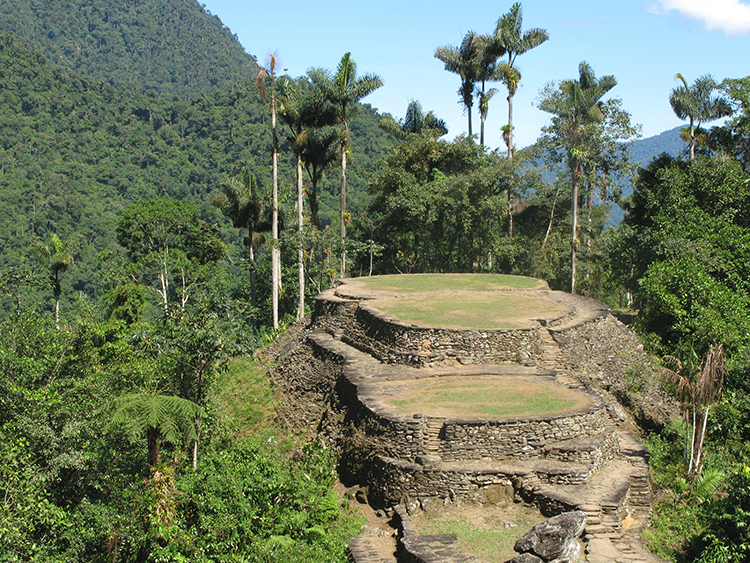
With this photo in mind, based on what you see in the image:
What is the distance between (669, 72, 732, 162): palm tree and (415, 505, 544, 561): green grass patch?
24.2 meters

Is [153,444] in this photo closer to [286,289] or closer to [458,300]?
[458,300]

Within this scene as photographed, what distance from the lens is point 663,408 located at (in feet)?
57.7

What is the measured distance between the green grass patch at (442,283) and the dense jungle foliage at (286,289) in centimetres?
439

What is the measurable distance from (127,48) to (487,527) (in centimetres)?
20393

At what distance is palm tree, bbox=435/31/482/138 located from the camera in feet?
122

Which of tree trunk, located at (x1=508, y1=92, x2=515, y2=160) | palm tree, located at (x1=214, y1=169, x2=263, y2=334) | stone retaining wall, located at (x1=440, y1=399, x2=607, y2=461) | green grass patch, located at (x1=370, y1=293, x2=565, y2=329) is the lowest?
stone retaining wall, located at (x1=440, y1=399, x2=607, y2=461)

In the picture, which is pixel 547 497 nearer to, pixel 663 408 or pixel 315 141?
pixel 663 408

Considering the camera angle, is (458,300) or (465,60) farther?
(465,60)

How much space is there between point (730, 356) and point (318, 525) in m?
12.5

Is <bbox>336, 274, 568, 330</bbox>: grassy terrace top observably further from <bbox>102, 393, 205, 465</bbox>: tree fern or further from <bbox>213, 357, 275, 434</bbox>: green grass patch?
<bbox>102, 393, 205, 465</bbox>: tree fern

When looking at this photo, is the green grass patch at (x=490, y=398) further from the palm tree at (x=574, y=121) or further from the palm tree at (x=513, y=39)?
the palm tree at (x=513, y=39)

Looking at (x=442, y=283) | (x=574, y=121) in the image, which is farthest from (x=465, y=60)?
(x=442, y=283)

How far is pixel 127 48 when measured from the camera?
7544 inches

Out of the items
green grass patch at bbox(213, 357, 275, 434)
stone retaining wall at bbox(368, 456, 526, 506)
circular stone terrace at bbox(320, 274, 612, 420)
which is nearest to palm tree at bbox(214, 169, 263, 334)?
circular stone terrace at bbox(320, 274, 612, 420)
